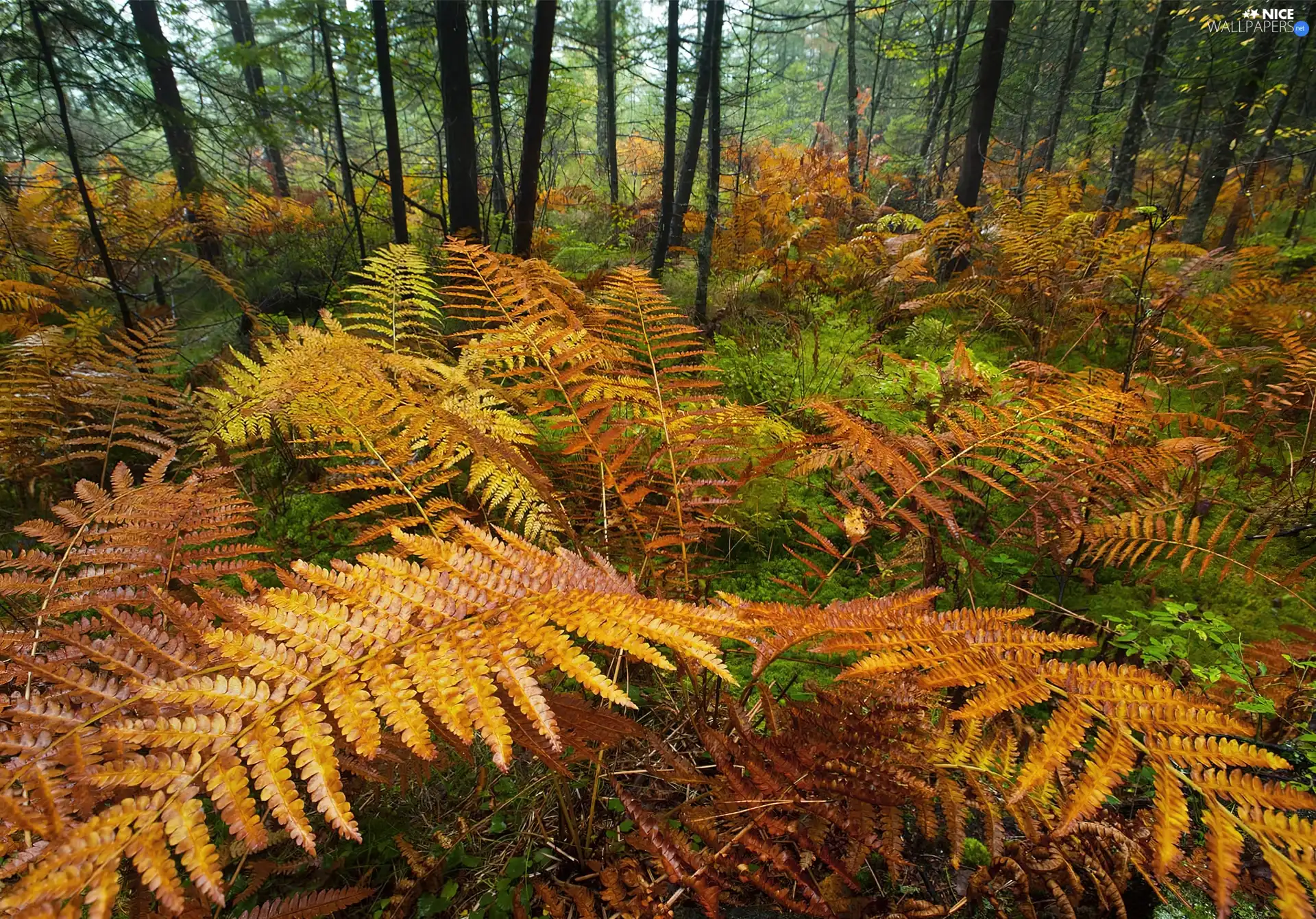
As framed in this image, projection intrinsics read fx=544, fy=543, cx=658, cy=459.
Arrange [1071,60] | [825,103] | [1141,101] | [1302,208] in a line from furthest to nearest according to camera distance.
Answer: [825,103], [1071,60], [1302,208], [1141,101]

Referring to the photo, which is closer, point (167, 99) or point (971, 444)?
point (971, 444)

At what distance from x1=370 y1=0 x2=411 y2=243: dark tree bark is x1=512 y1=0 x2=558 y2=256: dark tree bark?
1.14 meters

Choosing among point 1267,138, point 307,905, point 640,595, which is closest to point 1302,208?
point 1267,138

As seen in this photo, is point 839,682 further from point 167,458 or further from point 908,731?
point 167,458

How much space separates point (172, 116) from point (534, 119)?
264cm

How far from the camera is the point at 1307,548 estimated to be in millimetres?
2389

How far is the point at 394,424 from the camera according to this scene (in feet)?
6.01

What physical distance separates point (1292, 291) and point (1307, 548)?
380 cm

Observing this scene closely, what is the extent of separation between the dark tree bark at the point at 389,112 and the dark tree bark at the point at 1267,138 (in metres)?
7.29

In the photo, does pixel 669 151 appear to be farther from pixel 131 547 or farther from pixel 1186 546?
pixel 131 547

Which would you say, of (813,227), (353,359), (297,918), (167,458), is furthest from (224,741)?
(813,227)

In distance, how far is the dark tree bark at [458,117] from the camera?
4691 mm

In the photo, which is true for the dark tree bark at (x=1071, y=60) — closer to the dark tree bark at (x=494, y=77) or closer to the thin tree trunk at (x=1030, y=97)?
the thin tree trunk at (x=1030, y=97)

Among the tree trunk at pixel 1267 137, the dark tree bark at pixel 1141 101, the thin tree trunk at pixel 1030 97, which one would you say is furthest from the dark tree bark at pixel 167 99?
the thin tree trunk at pixel 1030 97
